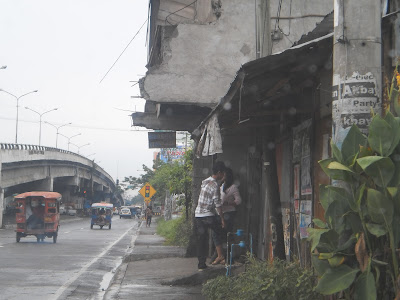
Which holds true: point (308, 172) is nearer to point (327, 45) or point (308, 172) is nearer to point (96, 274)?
point (327, 45)

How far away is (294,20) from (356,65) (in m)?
12.6

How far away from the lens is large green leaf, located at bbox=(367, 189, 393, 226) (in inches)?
177

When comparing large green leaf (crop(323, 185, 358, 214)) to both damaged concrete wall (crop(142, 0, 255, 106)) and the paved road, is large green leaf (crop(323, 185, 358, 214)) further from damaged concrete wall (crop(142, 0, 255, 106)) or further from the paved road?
damaged concrete wall (crop(142, 0, 255, 106))

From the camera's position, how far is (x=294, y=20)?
1717 centimetres

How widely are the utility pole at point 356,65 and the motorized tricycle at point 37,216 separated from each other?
2125 cm

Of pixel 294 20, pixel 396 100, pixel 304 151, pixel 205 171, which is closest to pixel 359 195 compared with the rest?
pixel 396 100

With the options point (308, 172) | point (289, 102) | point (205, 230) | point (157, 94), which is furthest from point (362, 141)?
point (157, 94)

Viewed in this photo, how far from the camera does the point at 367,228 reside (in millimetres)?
4641

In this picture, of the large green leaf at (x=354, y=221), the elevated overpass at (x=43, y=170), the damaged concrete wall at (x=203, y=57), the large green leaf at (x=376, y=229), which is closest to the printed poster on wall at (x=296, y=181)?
the large green leaf at (x=354, y=221)

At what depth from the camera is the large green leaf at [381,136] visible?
4555 mm

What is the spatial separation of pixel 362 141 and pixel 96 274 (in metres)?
9.15

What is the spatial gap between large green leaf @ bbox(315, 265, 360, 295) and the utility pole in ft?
3.32

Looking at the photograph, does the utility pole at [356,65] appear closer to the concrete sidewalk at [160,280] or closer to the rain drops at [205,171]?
the concrete sidewalk at [160,280]

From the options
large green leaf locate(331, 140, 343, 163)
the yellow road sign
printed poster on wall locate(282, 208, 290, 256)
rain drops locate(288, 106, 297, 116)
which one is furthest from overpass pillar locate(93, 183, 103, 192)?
large green leaf locate(331, 140, 343, 163)
